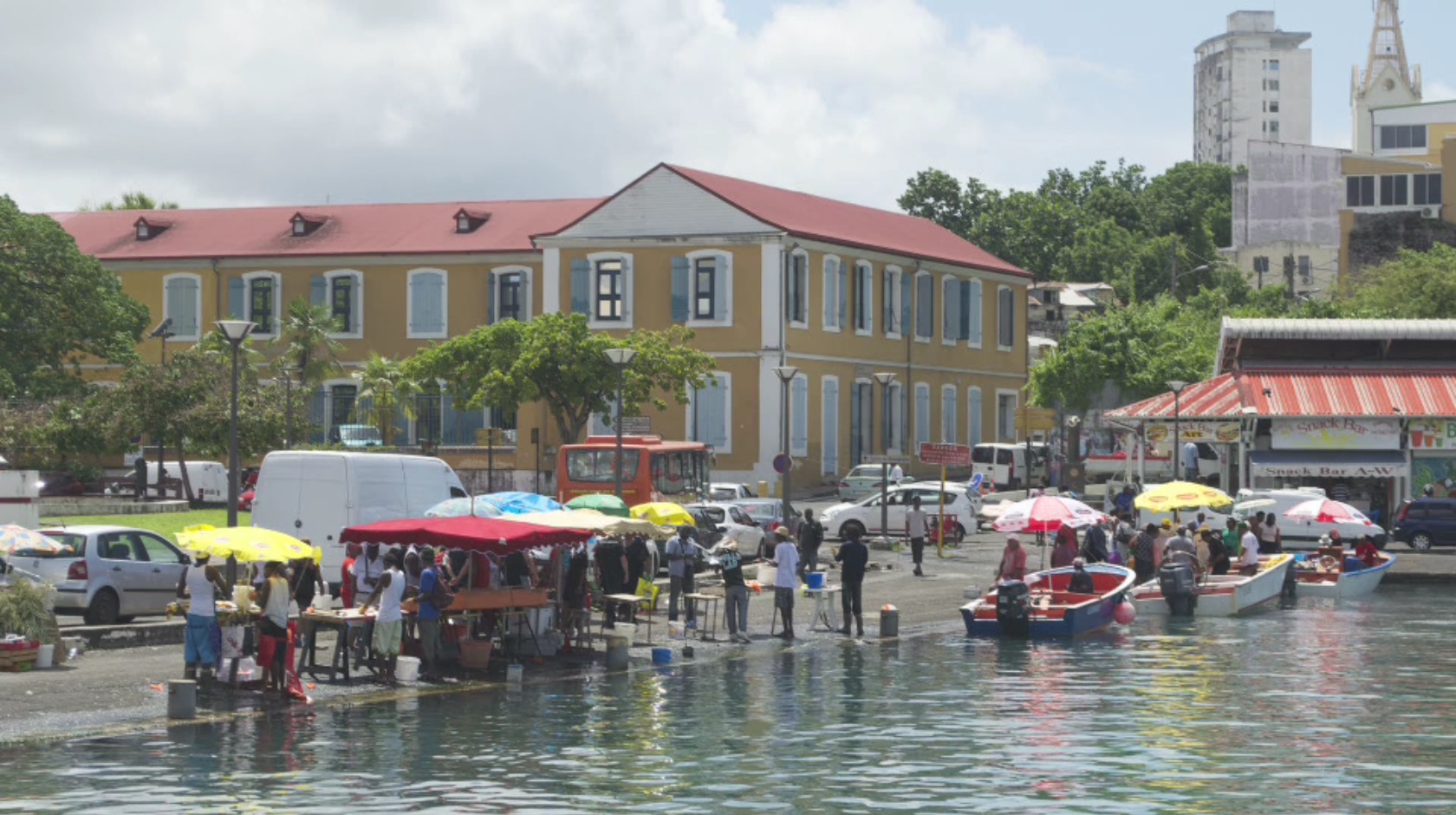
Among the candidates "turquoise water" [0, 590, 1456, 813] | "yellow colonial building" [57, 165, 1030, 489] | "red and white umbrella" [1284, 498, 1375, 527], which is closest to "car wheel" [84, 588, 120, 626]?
"turquoise water" [0, 590, 1456, 813]

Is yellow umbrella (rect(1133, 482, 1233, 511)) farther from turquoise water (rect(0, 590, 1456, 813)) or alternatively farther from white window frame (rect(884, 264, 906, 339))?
white window frame (rect(884, 264, 906, 339))

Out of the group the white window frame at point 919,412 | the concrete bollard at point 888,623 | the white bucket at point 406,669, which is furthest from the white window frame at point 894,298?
the white bucket at point 406,669

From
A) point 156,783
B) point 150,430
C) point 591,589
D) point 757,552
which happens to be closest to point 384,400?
point 150,430

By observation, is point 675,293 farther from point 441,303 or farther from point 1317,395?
point 1317,395

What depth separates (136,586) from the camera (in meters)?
33.6

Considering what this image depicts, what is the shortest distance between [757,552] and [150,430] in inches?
980

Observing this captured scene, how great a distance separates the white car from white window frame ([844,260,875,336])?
54.5 ft

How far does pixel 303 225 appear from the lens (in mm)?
83375

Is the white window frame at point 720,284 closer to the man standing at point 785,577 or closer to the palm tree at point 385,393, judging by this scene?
the palm tree at point 385,393

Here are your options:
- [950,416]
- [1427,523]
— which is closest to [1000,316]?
[950,416]

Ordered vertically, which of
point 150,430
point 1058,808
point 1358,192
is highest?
point 1358,192

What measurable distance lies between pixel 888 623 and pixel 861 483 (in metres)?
32.9

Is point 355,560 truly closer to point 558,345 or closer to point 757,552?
point 757,552

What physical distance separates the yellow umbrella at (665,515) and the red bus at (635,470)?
1438cm
